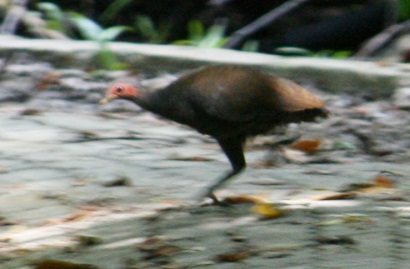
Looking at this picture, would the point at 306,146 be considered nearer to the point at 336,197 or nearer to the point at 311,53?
the point at 336,197

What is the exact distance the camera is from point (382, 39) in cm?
959

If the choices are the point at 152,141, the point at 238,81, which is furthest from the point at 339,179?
the point at 152,141

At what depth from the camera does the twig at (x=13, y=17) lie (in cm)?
1016

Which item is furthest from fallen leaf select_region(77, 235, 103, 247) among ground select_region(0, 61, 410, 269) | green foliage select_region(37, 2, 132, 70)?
green foliage select_region(37, 2, 132, 70)

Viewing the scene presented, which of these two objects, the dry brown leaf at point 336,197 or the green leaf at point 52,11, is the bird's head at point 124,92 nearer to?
the dry brown leaf at point 336,197

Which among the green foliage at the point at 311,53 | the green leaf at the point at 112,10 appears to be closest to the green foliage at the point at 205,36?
the green foliage at the point at 311,53

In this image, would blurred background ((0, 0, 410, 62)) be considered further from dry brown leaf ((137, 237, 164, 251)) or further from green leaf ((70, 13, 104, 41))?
dry brown leaf ((137, 237, 164, 251))

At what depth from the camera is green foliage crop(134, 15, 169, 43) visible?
10.8m

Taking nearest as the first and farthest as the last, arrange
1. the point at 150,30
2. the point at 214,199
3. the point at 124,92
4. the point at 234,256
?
the point at 234,256
the point at 214,199
the point at 124,92
the point at 150,30

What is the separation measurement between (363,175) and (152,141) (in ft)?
5.29

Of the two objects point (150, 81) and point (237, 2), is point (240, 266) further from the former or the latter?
point (237, 2)

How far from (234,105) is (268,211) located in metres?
0.66

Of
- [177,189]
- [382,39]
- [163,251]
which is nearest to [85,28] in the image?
[382,39]

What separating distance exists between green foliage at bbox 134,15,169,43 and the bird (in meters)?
5.44
